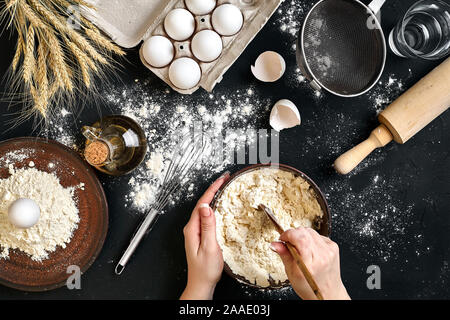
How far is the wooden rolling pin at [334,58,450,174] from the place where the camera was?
1.27m

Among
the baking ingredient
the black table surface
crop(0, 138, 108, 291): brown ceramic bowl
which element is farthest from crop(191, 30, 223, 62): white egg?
crop(0, 138, 108, 291): brown ceramic bowl

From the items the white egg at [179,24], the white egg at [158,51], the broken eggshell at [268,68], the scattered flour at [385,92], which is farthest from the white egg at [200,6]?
the scattered flour at [385,92]

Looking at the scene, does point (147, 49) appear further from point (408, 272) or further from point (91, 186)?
point (408, 272)

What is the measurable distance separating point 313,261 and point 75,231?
2.44 ft

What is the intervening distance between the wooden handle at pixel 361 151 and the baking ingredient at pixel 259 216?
133mm

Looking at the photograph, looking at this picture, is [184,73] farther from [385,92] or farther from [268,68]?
[385,92]

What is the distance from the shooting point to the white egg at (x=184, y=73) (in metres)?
1.20

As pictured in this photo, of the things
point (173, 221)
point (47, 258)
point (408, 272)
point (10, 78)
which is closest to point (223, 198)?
point (173, 221)

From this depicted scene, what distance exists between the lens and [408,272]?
1389mm

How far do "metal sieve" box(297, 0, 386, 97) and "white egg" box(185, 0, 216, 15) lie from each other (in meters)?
0.30

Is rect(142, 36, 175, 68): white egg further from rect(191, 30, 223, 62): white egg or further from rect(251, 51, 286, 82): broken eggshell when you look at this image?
rect(251, 51, 286, 82): broken eggshell

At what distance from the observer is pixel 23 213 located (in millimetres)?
1160

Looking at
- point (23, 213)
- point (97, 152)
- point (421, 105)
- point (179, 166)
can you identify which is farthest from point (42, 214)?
point (421, 105)
